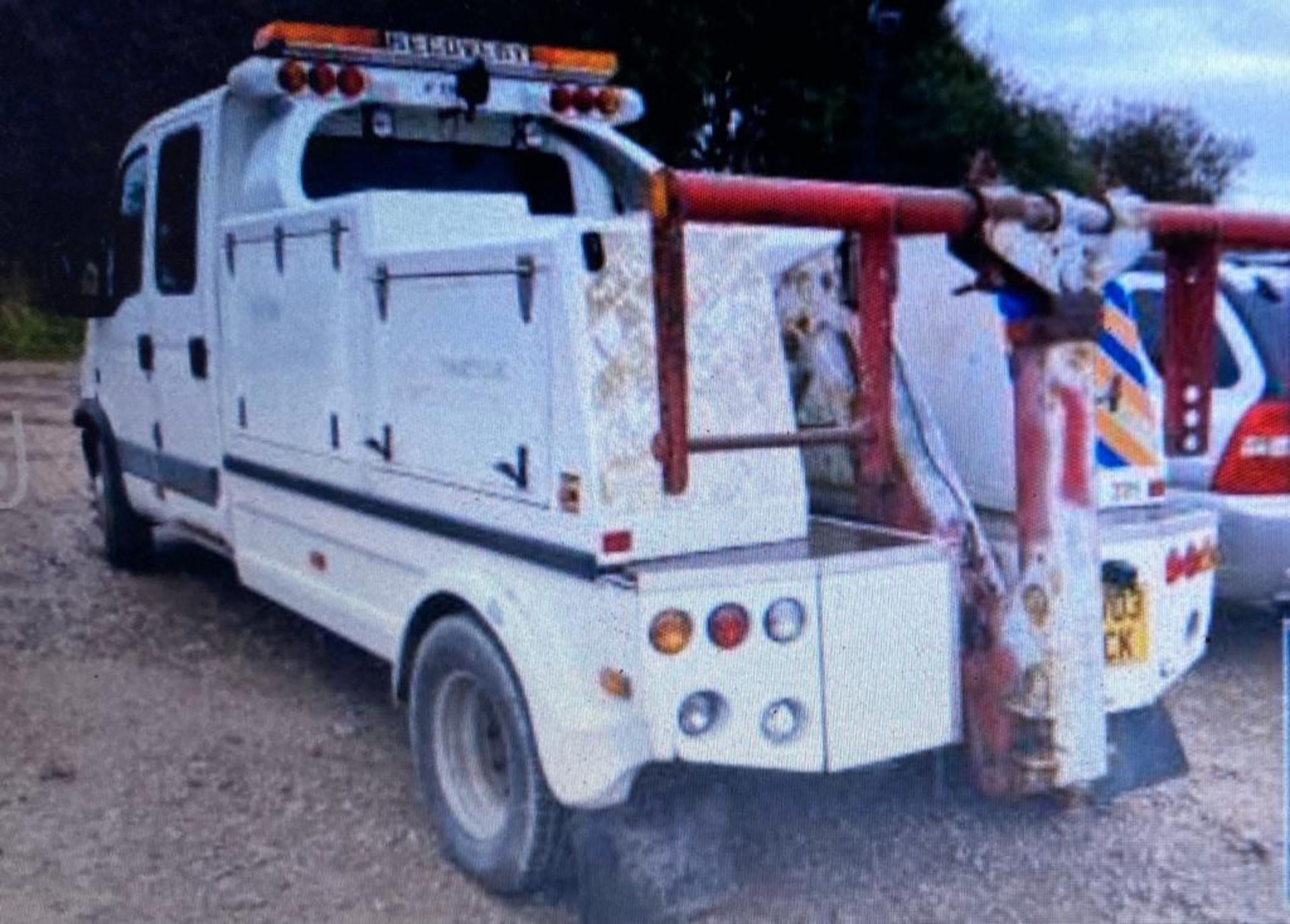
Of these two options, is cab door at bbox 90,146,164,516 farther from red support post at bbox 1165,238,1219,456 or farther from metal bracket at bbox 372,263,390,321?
red support post at bbox 1165,238,1219,456

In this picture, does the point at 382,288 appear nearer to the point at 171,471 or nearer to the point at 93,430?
the point at 171,471

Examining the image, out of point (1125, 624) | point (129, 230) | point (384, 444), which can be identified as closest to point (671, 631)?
point (1125, 624)

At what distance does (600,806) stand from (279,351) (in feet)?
7.60

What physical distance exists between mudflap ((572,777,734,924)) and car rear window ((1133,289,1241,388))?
322 centimetres

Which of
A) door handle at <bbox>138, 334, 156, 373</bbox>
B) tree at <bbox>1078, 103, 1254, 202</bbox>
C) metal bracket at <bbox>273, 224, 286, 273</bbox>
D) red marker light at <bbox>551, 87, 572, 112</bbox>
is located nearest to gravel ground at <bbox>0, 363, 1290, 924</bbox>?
door handle at <bbox>138, 334, 156, 373</bbox>

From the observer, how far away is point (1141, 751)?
13.6ft

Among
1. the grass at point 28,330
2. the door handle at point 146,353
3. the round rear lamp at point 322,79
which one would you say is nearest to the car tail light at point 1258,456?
the round rear lamp at point 322,79

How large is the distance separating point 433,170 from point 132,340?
1.88 m

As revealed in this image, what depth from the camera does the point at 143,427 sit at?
6.98 meters

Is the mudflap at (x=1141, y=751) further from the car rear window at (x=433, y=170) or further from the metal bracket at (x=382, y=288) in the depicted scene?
the car rear window at (x=433, y=170)

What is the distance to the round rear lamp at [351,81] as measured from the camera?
5.72 m

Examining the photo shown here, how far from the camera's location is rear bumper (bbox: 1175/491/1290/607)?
5.80m

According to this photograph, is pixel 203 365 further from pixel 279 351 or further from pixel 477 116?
pixel 477 116

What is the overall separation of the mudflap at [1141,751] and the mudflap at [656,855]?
104 cm
